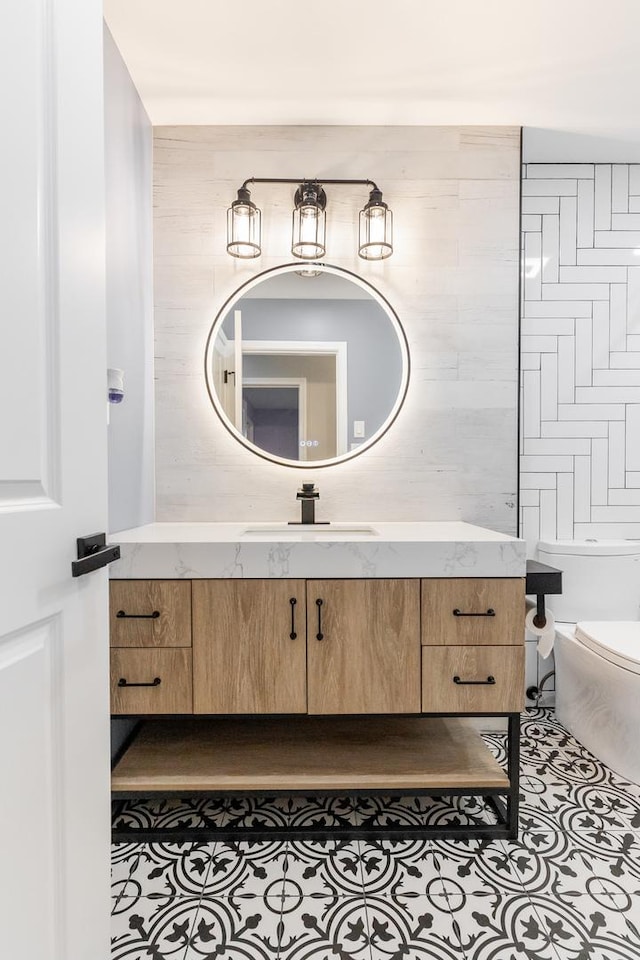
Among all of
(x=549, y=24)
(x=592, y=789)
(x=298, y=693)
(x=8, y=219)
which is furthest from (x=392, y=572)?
(x=549, y=24)

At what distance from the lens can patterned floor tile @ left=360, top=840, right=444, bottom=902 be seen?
52.5 inches

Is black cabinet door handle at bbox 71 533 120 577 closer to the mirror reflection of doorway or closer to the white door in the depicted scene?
the white door

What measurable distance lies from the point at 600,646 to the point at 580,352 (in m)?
1.26

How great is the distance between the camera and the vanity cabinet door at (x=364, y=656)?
1511mm

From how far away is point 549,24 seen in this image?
1.63 meters

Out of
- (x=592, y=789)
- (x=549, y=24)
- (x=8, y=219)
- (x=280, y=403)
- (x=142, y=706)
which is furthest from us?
(x=280, y=403)

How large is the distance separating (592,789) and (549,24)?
2487mm

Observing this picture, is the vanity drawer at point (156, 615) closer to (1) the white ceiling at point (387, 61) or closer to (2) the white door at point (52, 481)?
(2) the white door at point (52, 481)

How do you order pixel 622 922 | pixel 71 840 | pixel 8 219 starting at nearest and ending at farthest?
pixel 8 219 → pixel 71 840 → pixel 622 922

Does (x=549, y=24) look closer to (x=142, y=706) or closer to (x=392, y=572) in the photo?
(x=392, y=572)

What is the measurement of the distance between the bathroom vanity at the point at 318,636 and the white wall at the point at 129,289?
1.34 ft

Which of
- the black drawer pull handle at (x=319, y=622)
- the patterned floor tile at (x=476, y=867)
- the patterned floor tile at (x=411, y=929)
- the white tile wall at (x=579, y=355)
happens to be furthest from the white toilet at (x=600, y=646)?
the black drawer pull handle at (x=319, y=622)

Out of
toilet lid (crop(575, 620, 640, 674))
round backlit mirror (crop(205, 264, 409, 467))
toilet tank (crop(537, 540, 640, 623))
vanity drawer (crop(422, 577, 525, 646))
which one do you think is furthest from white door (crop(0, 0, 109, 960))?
toilet tank (crop(537, 540, 640, 623))

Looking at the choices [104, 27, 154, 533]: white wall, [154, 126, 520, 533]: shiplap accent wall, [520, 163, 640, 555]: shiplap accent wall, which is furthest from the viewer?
[520, 163, 640, 555]: shiplap accent wall
